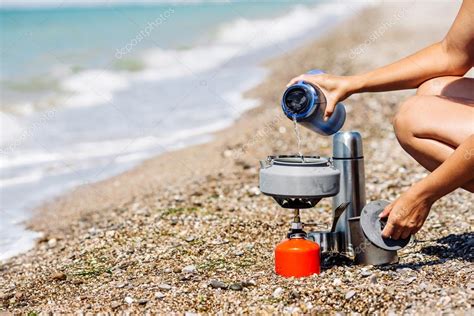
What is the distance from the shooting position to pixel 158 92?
1395 centimetres

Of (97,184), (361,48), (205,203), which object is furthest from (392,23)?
(205,203)

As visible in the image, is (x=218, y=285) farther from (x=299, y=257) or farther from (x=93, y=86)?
(x=93, y=86)

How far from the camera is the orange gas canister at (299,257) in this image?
352 centimetres

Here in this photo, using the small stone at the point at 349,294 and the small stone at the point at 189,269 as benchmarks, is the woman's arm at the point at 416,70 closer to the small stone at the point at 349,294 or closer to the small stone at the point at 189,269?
the small stone at the point at 349,294

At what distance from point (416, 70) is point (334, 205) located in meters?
0.86

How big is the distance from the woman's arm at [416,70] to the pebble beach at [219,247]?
0.94 metres

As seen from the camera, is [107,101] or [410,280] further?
[107,101]

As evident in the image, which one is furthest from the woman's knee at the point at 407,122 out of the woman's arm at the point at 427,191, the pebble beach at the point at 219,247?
the pebble beach at the point at 219,247

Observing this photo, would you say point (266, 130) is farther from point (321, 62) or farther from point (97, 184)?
point (321, 62)

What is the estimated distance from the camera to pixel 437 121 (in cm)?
347

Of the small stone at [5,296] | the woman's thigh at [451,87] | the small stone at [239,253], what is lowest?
the small stone at [5,296]

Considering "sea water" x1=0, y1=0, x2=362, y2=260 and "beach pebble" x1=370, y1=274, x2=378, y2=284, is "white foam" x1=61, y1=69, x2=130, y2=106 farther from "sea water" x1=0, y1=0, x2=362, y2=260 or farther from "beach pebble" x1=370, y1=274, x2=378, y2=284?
"beach pebble" x1=370, y1=274, x2=378, y2=284

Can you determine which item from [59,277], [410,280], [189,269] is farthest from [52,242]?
[410,280]

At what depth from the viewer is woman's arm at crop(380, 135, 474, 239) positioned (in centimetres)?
315
